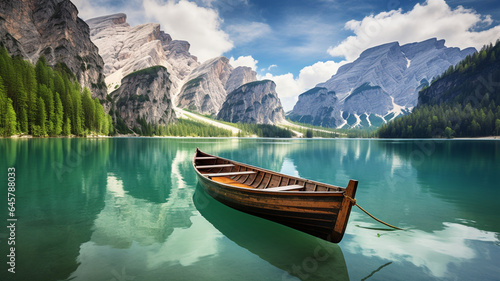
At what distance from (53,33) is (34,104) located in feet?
350

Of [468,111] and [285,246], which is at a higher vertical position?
[468,111]

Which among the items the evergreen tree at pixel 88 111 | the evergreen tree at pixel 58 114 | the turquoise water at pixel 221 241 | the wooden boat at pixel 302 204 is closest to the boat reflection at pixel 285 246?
the turquoise water at pixel 221 241

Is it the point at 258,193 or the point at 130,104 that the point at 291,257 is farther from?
the point at 130,104

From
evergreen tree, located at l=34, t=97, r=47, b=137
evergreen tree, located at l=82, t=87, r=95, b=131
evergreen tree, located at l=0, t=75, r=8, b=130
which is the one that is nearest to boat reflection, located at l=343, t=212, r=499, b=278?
evergreen tree, located at l=0, t=75, r=8, b=130

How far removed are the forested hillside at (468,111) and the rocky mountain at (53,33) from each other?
217 meters

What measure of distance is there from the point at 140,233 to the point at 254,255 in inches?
197

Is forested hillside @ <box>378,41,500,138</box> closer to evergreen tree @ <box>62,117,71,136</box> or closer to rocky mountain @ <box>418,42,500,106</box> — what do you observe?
rocky mountain @ <box>418,42,500,106</box>

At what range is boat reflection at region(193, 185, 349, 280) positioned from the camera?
23.0 feet

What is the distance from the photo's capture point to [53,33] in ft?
463

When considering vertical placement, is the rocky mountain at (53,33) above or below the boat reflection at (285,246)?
above

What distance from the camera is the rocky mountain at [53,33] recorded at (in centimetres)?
13062

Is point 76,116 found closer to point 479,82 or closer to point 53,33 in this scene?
point 53,33

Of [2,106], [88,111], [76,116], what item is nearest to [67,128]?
[76,116]

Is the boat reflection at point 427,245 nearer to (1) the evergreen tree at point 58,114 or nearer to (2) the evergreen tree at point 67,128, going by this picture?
(1) the evergreen tree at point 58,114
